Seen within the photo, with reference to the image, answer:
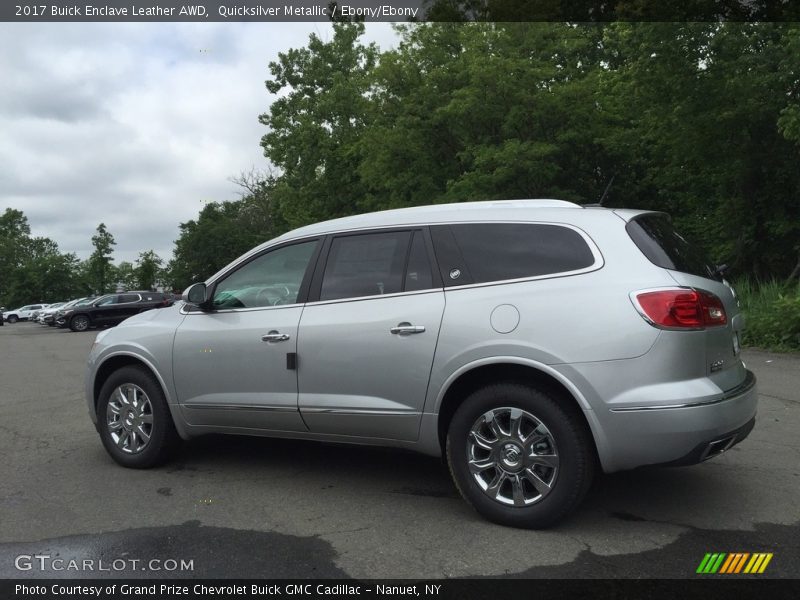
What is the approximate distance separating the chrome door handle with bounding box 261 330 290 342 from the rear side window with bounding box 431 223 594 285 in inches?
44.7

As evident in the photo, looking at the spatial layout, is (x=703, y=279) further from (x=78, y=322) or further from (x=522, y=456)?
(x=78, y=322)

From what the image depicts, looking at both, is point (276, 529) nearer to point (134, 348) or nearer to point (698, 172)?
point (134, 348)

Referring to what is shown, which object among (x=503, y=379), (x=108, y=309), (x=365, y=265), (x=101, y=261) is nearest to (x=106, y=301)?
(x=108, y=309)

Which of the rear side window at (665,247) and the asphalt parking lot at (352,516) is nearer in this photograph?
the asphalt parking lot at (352,516)

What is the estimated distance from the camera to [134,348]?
5488 millimetres

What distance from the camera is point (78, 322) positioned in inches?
1258

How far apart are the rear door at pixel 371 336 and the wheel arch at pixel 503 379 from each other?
15cm

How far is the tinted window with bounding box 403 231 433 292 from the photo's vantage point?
4438 millimetres

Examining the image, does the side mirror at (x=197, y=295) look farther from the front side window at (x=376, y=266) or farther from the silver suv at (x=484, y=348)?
the front side window at (x=376, y=266)

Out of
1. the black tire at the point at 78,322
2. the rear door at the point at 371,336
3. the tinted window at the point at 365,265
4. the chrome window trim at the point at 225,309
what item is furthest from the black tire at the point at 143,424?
the black tire at the point at 78,322

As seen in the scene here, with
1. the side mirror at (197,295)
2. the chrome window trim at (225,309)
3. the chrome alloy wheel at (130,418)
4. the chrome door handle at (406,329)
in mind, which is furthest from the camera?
the chrome alloy wheel at (130,418)

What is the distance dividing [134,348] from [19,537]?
5.70 feet

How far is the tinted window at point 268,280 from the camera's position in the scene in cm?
499

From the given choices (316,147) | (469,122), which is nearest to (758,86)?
(469,122)
